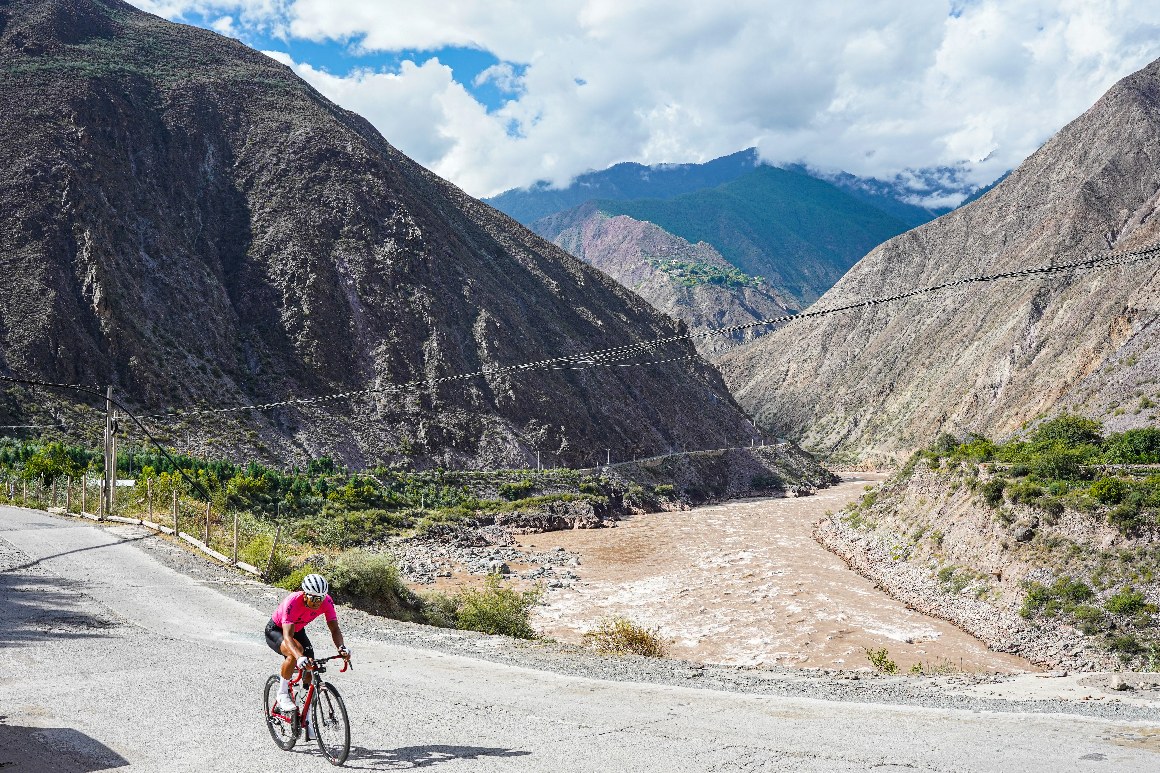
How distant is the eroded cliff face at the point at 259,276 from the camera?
177 feet

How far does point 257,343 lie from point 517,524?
25.3 m

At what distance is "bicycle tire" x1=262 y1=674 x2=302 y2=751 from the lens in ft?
27.0

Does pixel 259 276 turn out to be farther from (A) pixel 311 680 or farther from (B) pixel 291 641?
(A) pixel 311 680

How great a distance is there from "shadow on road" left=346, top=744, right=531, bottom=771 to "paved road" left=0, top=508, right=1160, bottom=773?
3cm

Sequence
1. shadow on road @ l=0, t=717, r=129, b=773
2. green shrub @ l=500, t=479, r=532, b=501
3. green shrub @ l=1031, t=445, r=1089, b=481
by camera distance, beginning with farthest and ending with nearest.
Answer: green shrub @ l=500, t=479, r=532, b=501 < green shrub @ l=1031, t=445, r=1089, b=481 < shadow on road @ l=0, t=717, r=129, b=773

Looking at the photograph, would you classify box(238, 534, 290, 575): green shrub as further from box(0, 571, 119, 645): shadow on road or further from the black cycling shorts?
the black cycling shorts

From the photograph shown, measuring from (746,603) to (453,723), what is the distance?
74.6 ft

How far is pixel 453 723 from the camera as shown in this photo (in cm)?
957

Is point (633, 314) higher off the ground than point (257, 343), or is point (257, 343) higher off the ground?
Result: point (633, 314)

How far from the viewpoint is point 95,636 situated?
44.3ft

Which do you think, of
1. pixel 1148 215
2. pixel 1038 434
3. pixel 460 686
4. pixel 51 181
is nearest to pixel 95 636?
pixel 460 686

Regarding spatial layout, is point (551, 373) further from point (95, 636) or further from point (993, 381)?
point (95, 636)

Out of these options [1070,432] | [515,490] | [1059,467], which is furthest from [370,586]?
[515,490]

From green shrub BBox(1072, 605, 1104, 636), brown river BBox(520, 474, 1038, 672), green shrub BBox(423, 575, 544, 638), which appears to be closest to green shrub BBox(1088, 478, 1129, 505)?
green shrub BBox(1072, 605, 1104, 636)
